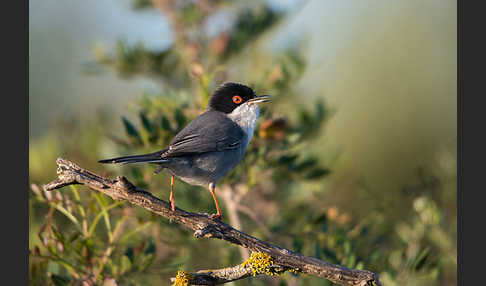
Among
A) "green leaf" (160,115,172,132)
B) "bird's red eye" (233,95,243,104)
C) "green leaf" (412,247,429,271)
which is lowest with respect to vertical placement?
"green leaf" (412,247,429,271)

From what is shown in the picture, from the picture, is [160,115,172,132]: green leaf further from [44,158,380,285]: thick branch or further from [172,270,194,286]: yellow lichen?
[172,270,194,286]: yellow lichen

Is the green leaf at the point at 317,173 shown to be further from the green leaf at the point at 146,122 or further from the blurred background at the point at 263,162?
the green leaf at the point at 146,122

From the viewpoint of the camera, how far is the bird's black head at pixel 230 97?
3.66 meters

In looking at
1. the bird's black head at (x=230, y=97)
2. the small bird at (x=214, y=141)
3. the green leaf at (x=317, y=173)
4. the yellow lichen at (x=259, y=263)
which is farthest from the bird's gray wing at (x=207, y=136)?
the yellow lichen at (x=259, y=263)

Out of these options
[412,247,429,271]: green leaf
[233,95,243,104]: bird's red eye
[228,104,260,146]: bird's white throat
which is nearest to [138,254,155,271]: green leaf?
[228,104,260,146]: bird's white throat

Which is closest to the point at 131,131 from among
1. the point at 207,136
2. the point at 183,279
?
the point at 207,136

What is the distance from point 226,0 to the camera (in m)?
5.11

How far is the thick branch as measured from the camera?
7.23 feet

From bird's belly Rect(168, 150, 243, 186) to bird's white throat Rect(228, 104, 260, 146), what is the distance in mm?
436

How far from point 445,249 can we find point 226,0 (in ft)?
10.4

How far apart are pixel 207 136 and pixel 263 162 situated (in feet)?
2.02

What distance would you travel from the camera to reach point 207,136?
3223mm

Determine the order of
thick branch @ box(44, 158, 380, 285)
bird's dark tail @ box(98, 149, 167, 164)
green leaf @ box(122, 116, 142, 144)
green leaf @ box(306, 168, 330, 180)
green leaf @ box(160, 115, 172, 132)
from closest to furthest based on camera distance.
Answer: thick branch @ box(44, 158, 380, 285), bird's dark tail @ box(98, 149, 167, 164), green leaf @ box(122, 116, 142, 144), green leaf @ box(160, 115, 172, 132), green leaf @ box(306, 168, 330, 180)

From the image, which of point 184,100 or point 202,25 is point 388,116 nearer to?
point 202,25
